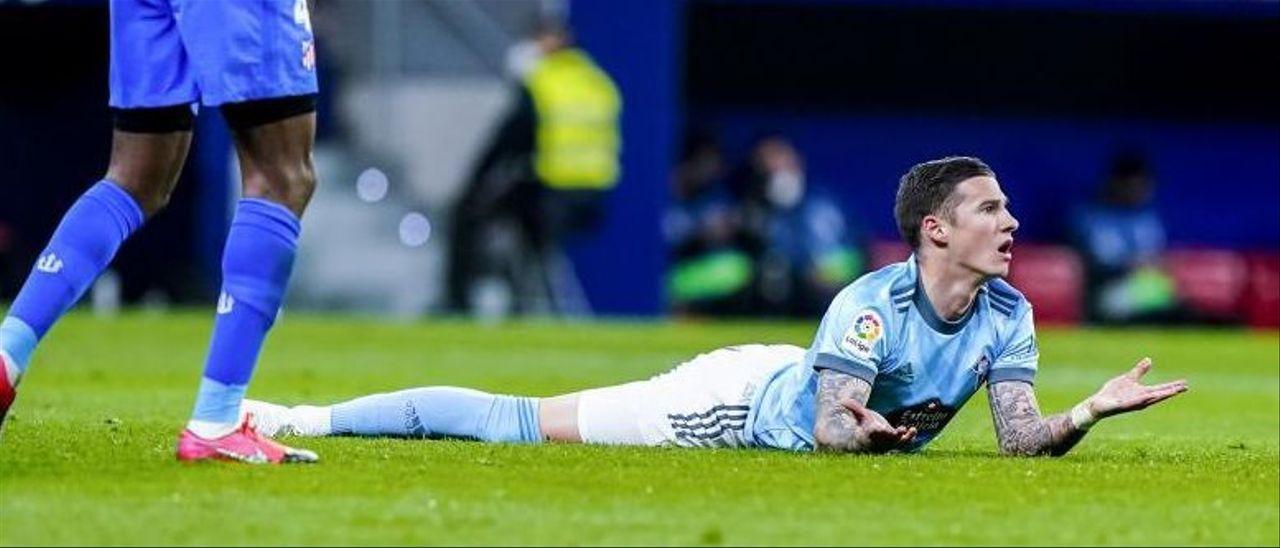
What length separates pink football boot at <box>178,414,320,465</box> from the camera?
6.33 metres

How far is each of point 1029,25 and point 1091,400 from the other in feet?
62.3

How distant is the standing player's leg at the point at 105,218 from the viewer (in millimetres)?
6699

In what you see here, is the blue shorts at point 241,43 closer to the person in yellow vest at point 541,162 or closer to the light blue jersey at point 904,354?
the light blue jersey at point 904,354

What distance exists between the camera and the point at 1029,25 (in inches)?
998

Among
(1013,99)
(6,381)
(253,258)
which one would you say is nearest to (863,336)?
(253,258)

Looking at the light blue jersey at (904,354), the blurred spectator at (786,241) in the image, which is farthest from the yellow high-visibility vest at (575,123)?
the light blue jersey at (904,354)

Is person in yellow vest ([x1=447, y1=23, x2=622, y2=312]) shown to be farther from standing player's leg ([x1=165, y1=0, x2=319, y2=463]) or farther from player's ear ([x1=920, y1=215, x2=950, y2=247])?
standing player's leg ([x1=165, y1=0, x2=319, y2=463])

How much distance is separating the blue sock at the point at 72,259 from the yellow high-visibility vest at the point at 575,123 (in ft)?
47.1

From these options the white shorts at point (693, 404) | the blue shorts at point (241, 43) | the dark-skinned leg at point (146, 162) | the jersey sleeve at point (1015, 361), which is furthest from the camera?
the white shorts at point (693, 404)

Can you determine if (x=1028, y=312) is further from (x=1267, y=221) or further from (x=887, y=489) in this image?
(x=1267, y=221)

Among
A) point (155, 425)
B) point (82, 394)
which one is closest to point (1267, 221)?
point (82, 394)

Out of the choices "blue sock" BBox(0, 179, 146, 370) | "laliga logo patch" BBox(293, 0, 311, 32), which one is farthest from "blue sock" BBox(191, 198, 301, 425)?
"blue sock" BBox(0, 179, 146, 370)

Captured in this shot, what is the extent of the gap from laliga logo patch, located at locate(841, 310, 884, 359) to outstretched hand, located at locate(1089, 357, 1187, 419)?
0.58m

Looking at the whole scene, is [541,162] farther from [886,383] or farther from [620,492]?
[620,492]
